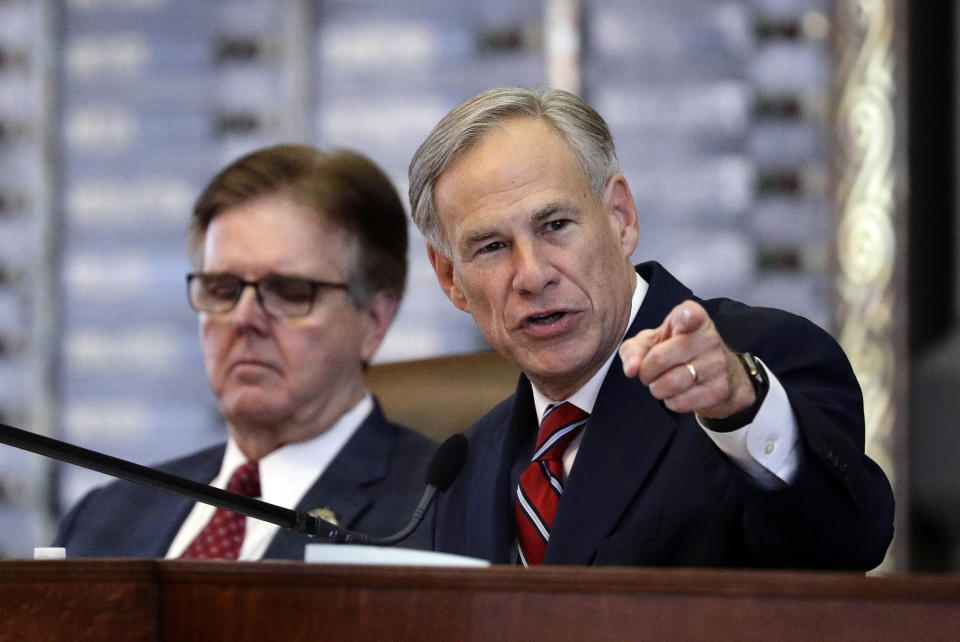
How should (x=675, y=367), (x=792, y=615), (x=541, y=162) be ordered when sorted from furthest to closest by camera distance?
(x=541, y=162) < (x=675, y=367) < (x=792, y=615)

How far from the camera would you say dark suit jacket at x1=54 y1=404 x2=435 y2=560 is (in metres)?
2.40

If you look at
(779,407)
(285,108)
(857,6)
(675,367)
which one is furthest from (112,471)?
(285,108)

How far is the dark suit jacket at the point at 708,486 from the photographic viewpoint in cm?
142

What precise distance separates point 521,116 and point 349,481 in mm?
927

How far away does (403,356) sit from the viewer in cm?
551

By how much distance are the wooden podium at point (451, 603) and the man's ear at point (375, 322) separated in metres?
1.35

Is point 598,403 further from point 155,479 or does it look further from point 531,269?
point 155,479

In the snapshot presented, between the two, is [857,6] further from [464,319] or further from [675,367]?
[675,367]

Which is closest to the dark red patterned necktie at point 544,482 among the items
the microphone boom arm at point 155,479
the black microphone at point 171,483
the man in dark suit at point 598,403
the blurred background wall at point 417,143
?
the man in dark suit at point 598,403

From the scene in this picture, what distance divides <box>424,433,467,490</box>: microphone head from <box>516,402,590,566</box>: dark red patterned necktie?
0.12 metres

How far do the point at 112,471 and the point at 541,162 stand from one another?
0.74 meters

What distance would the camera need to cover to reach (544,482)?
1770 mm

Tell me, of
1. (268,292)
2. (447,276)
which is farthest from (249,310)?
(447,276)

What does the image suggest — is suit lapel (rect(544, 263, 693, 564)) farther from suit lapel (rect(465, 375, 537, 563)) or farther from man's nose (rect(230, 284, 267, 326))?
man's nose (rect(230, 284, 267, 326))
